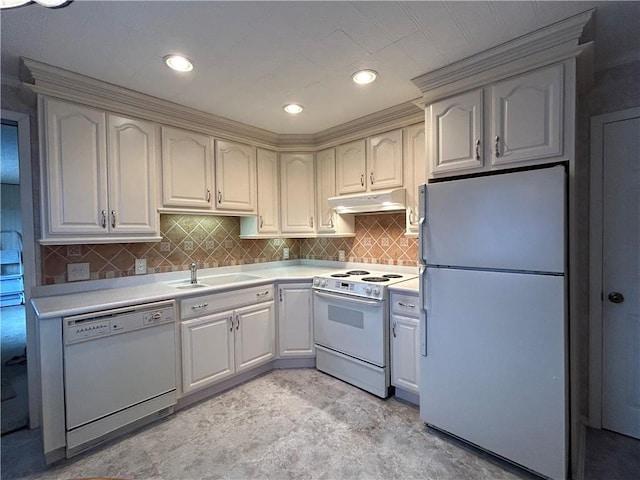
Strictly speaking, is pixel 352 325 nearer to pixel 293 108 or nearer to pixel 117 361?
pixel 117 361

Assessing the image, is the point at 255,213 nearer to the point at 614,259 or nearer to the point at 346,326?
the point at 346,326

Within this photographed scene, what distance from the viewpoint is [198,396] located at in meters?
2.49

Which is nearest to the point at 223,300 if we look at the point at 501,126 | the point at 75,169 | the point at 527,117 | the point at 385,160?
the point at 75,169

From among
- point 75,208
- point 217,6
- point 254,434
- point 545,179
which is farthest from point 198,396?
point 545,179

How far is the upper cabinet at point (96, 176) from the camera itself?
2.01m

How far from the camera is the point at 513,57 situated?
1768mm

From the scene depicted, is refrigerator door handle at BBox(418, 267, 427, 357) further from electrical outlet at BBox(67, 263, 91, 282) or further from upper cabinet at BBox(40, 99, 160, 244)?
electrical outlet at BBox(67, 263, 91, 282)

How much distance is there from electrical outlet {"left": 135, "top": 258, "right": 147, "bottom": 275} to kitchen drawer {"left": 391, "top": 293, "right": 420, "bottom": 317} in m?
2.11

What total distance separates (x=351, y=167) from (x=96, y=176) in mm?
2116

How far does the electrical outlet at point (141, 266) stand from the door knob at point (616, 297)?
3.51m

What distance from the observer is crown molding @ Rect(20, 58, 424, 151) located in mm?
1961

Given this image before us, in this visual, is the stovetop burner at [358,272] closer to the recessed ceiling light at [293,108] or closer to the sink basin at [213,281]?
the sink basin at [213,281]

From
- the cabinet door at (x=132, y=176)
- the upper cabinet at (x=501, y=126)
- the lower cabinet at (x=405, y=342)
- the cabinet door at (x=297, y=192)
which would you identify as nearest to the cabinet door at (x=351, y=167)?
the cabinet door at (x=297, y=192)

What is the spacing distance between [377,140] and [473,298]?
1.68m
